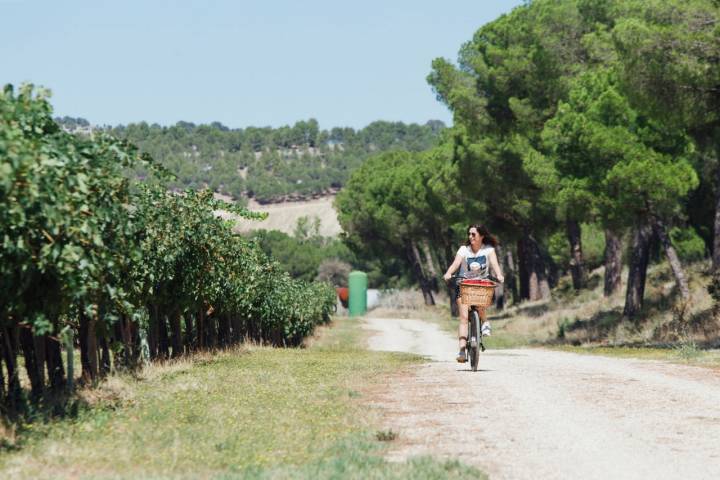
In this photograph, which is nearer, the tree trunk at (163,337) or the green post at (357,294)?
the tree trunk at (163,337)

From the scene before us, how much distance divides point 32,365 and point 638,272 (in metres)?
24.5

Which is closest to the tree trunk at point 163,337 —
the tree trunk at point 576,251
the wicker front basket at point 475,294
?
the wicker front basket at point 475,294

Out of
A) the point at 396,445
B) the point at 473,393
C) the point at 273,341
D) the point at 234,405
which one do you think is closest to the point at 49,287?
the point at 234,405

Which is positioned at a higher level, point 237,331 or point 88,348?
point 88,348

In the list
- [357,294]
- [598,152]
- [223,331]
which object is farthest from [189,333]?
[357,294]

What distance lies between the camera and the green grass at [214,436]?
7477mm

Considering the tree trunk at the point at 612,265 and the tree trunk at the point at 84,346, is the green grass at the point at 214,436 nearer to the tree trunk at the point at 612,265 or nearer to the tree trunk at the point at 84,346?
the tree trunk at the point at 84,346

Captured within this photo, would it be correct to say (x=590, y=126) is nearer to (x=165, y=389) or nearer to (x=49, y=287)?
(x=165, y=389)

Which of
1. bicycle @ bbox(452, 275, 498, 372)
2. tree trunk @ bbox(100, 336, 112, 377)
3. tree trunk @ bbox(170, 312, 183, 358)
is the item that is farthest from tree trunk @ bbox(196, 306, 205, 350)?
A: bicycle @ bbox(452, 275, 498, 372)

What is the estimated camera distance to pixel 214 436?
9031 mm

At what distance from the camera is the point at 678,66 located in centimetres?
2358

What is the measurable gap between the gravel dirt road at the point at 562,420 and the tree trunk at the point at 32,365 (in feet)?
13.3

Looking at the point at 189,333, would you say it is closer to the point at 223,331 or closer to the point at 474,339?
the point at 223,331

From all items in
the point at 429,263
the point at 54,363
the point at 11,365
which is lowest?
the point at 429,263
